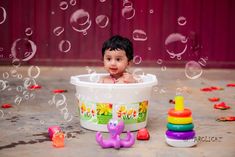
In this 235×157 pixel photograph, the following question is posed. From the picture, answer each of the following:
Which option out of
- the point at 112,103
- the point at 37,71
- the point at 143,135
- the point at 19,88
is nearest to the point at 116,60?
the point at 112,103

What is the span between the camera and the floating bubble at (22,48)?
6094mm

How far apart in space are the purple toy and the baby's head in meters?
0.43

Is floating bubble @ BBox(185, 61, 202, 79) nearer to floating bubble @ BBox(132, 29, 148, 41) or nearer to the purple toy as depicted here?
floating bubble @ BBox(132, 29, 148, 41)

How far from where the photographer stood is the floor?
8.83ft

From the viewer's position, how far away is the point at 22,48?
241 inches

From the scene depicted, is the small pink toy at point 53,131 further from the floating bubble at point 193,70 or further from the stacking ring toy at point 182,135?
the floating bubble at point 193,70

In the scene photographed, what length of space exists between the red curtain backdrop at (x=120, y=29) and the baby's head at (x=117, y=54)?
2.91 metres

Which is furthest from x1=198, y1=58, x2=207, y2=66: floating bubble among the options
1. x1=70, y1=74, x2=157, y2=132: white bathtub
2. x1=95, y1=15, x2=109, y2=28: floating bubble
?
x1=70, y1=74, x2=157, y2=132: white bathtub

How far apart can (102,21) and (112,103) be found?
326 cm

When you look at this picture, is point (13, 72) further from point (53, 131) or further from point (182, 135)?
point (182, 135)

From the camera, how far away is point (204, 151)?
2693 mm

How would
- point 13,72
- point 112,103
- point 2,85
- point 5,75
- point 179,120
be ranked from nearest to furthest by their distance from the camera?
point 179,120 < point 112,103 < point 2,85 < point 5,75 < point 13,72

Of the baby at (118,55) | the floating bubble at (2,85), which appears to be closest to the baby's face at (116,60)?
the baby at (118,55)

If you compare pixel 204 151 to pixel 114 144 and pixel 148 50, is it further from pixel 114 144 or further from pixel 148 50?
pixel 148 50
